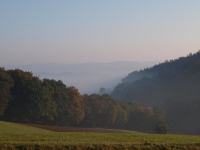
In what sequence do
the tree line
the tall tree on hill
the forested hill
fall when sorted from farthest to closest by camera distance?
the forested hill → the tree line → the tall tree on hill

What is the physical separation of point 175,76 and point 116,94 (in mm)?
35106

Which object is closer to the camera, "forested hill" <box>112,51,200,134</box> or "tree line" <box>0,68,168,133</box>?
"tree line" <box>0,68,168,133</box>

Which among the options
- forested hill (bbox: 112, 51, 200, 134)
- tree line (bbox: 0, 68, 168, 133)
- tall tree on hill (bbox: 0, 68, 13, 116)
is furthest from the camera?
forested hill (bbox: 112, 51, 200, 134)

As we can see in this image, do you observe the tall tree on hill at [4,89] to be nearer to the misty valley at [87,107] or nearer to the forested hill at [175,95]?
the misty valley at [87,107]

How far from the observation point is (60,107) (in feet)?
237

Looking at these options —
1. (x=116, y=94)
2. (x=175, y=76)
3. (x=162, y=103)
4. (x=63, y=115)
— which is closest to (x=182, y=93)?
(x=162, y=103)

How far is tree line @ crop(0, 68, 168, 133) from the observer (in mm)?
63312

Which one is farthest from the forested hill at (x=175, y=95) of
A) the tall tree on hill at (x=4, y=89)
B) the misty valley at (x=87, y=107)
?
the tall tree on hill at (x=4, y=89)

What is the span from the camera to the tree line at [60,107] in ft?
208

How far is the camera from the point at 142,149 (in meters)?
16.3

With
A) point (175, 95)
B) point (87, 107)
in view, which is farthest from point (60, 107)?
point (175, 95)

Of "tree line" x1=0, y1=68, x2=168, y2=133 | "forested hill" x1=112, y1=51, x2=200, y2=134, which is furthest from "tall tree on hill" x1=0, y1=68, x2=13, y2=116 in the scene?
"forested hill" x1=112, y1=51, x2=200, y2=134

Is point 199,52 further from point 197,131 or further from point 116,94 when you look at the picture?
point 197,131

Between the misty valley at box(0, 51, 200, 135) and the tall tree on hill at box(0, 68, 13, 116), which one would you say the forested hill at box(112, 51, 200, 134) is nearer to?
the misty valley at box(0, 51, 200, 135)
